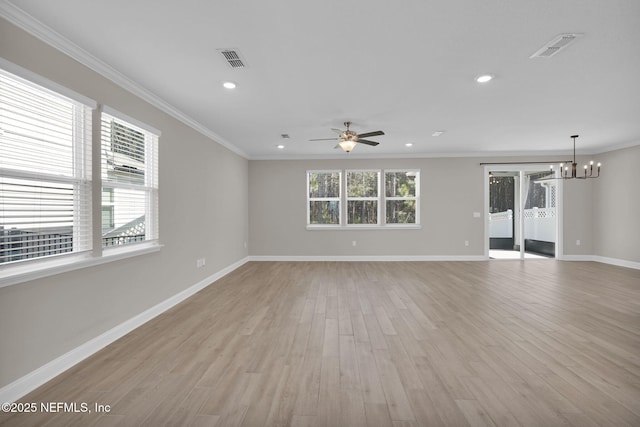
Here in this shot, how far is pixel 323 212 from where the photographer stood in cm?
749

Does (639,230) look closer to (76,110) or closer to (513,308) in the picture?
(513,308)

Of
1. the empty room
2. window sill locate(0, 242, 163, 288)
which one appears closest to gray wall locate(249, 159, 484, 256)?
the empty room

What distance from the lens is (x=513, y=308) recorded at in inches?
144

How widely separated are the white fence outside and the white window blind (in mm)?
8171

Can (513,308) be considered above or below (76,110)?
below

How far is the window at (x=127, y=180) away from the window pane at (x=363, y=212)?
15.8 feet

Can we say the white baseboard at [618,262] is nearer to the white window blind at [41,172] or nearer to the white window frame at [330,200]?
the white window frame at [330,200]

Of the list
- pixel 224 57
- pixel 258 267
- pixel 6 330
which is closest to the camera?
pixel 6 330

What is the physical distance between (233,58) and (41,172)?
180cm

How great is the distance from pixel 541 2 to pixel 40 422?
4159 mm

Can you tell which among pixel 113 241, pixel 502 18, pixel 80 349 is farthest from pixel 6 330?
pixel 502 18

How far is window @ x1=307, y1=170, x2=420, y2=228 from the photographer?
7.34 m

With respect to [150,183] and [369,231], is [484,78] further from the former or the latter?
[369,231]

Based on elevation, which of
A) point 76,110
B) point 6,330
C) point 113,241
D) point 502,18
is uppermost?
point 502,18
